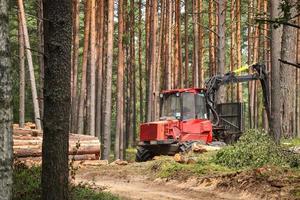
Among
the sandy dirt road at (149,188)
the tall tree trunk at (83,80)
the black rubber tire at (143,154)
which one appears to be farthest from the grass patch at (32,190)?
the tall tree trunk at (83,80)

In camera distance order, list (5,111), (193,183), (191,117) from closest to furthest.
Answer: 1. (5,111)
2. (193,183)
3. (191,117)

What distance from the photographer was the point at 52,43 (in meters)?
6.31

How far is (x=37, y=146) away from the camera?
52.5ft

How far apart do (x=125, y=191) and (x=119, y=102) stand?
45.4 feet

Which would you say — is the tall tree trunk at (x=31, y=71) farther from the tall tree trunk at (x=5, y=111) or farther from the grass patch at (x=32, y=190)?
the tall tree trunk at (x=5, y=111)

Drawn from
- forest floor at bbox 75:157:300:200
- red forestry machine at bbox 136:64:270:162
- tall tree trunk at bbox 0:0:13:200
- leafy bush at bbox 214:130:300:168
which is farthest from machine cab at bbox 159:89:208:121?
tall tree trunk at bbox 0:0:13:200

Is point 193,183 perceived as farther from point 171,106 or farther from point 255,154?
point 171,106

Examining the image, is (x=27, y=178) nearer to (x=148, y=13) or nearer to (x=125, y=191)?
(x=125, y=191)

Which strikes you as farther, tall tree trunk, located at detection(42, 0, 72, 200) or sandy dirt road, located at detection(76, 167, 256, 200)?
sandy dirt road, located at detection(76, 167, 256, 200)

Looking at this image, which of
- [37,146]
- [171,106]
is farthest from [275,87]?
[37,146]

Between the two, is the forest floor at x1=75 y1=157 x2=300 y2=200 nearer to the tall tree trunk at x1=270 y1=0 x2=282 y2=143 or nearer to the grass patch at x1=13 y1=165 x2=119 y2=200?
the grass patch at x1=13 y1=165 x2=119 y2=200

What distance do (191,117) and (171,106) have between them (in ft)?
2.81

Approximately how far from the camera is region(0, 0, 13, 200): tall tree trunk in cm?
426

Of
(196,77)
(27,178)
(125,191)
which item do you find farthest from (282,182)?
(196,77)
